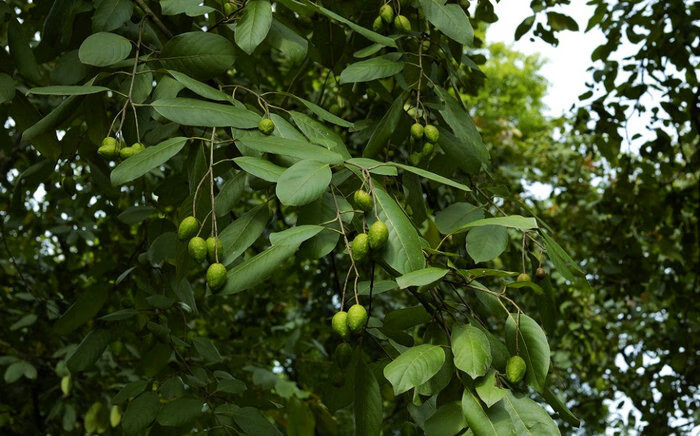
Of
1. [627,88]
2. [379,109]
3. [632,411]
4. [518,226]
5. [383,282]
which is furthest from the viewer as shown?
[632,411]

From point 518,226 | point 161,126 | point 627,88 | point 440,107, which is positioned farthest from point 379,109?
point 627,88

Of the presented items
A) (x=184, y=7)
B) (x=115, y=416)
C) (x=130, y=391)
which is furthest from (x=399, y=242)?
(x=115, y=416)

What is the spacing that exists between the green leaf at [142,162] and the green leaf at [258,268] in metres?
0.20

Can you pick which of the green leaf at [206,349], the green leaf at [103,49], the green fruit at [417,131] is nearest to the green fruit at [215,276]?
the green leaf at [103,49]

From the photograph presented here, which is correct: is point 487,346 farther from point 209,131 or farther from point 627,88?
point 627,88

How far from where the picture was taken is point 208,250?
1109mm

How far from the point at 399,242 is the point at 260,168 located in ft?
0.78

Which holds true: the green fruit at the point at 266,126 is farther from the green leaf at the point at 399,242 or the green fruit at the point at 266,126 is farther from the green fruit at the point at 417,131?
the green fruit at the point at 417,131

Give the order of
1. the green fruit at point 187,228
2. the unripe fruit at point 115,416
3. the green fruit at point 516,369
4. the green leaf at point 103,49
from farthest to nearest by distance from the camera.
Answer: the unripe fruit at point 115,416 → the green leaf at point 103,49 → the green fruit at point 187,228 → the green fruit at point 516,369

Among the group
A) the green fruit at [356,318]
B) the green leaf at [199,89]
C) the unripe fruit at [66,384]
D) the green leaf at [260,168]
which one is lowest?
the unripe fruit at [66,384]

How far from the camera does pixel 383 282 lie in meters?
1.36

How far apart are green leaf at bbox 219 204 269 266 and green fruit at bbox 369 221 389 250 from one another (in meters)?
0.24

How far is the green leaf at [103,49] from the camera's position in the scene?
4.12 ft

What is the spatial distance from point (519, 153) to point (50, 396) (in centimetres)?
458
